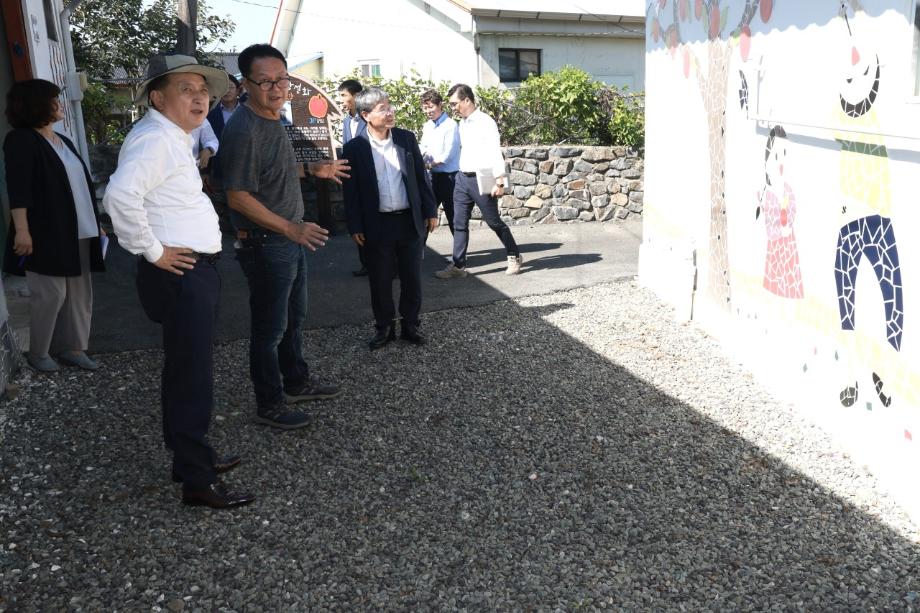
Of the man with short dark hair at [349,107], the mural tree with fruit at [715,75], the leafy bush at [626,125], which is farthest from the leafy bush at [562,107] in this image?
the mural tree with fruit at [715,75]

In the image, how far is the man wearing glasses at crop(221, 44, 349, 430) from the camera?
12.6 ft

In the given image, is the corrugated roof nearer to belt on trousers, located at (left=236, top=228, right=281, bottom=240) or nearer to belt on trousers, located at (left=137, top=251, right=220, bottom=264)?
belt on trousers, located at (left=236, top=228, right=281, bottom=240)

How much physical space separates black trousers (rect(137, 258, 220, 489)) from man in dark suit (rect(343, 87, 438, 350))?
7.15 ft

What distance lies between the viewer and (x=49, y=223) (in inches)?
188

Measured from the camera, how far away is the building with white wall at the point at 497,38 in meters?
17.8

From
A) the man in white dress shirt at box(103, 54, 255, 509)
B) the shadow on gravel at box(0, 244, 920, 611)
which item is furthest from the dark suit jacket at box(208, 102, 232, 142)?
the man in white dress shirt at box(103, 54, 255, 509)

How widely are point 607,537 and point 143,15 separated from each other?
22930mm

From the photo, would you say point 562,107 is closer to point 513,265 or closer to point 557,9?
point 513,265

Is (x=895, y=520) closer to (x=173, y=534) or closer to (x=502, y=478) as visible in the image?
(x=502, y=478)

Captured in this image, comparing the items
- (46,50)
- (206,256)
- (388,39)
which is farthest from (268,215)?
(388,39)

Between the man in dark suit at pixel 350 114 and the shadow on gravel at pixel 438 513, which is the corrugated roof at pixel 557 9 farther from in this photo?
the shadow on gravel at pixel 438 513

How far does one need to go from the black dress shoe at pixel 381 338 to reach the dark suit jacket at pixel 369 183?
685 mm

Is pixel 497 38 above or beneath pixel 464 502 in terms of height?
above

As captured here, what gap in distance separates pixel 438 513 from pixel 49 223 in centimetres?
295
